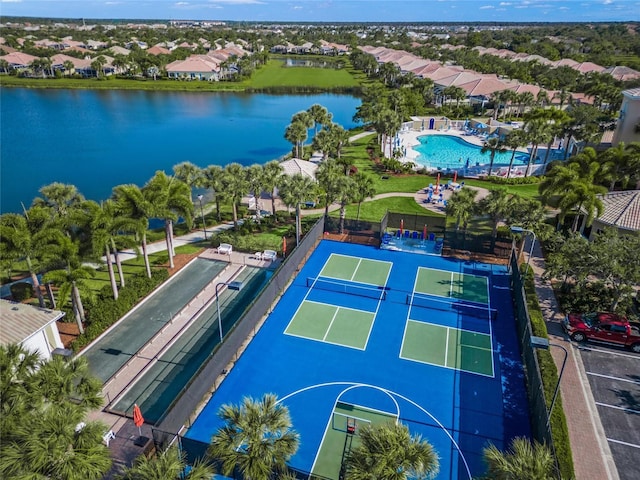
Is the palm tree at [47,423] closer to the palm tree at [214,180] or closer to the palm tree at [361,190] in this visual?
the palm tree at [214,180]

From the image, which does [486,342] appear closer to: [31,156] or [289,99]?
[31,156]

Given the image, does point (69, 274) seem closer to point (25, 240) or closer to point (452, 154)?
point (25, 240)

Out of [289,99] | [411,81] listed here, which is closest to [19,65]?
[289,99]

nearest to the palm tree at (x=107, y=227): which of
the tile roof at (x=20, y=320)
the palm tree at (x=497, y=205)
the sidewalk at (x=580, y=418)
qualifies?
→ the tile roof at (x=20, y=320)

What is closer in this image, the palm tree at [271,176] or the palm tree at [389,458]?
the palm tree at [389,458]

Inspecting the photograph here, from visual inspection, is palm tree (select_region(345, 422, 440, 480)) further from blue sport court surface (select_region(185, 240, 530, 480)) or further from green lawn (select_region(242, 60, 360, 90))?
green lawn (select_region(242, 60, 360, 90))
